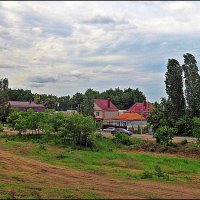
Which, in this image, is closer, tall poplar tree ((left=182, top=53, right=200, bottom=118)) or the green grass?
the green grass

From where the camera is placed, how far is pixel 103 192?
16.4 m

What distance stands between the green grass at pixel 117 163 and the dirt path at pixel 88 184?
1.83 m

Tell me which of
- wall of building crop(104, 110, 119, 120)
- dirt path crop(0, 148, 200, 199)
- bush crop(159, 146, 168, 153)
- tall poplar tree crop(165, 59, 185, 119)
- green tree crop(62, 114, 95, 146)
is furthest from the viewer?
wall of building crop(104, 110, 119, 120)

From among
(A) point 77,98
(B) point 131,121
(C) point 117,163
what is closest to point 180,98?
(B) point 131,121

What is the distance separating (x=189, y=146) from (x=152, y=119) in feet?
53.6

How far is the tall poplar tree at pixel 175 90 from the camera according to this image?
5712cm

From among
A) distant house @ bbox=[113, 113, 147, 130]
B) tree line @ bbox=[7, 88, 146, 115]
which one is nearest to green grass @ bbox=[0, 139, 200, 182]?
distant house @ bbox=[113, 113, 147, 130]

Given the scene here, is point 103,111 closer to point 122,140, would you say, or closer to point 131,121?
point 131,121

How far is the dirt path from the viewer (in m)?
16.1

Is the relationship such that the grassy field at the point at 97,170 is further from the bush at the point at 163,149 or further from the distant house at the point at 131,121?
the distant house at the point at 131,121

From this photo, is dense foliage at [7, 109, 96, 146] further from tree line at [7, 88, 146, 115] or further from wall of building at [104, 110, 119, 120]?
tree line at [7, 88, 146, 115]

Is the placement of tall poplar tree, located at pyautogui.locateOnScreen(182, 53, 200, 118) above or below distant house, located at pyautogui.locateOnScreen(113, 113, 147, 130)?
above

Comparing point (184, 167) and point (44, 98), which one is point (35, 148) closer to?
point (184, 167)

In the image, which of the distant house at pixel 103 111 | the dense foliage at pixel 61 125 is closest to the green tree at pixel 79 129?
the dense foliage at pixel 61 125
